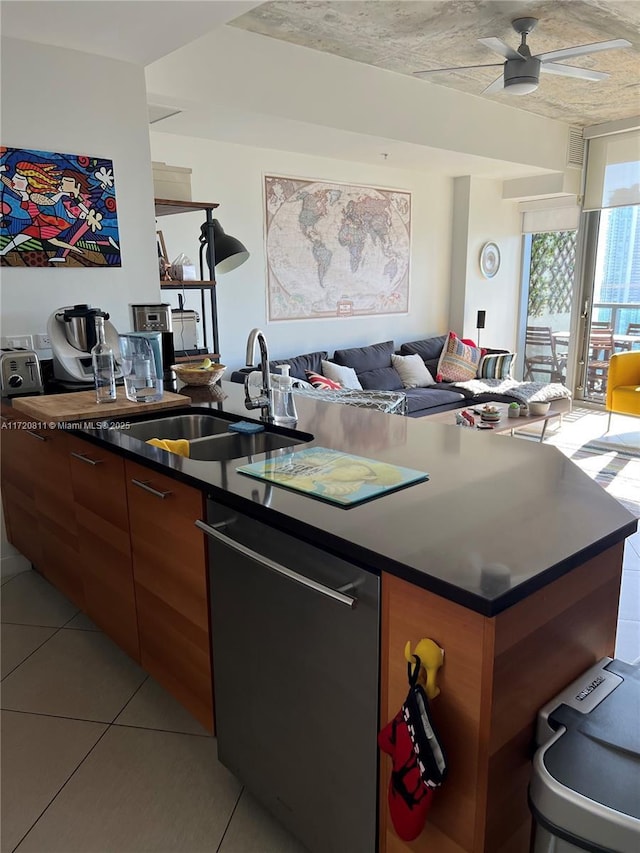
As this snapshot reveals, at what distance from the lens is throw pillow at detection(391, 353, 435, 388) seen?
5.78m

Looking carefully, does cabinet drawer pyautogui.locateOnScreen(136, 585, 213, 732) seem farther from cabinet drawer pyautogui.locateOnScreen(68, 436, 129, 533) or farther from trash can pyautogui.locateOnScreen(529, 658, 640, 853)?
trash can pyautogui.locateOnScreen(529, 658, 640, 853)

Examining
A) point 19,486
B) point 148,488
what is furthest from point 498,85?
point 19,486

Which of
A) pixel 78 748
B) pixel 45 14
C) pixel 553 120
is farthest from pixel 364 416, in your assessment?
pixel 553 120

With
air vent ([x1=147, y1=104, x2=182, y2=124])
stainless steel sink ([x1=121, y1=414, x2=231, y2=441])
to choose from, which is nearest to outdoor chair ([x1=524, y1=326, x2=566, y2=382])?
air vent ([x1=147, y1=104, x2=182, y2=124])

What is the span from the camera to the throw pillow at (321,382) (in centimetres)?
461

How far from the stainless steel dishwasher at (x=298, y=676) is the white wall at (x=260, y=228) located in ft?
11.1

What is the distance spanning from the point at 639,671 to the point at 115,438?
1.55 meters

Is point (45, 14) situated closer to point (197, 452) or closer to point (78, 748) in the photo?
point (197, 452)

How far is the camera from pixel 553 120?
598 centimetres

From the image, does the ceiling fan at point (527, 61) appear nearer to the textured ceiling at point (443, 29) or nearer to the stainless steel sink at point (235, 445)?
the textured ceiling at point (443, 29)

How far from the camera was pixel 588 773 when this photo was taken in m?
1.01

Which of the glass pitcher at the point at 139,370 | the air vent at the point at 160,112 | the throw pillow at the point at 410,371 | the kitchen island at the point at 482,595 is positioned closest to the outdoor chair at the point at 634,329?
the throw pillow at the point at 410,371

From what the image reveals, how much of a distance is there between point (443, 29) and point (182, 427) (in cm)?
297

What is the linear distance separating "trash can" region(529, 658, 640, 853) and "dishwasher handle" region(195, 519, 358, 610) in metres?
0.41
